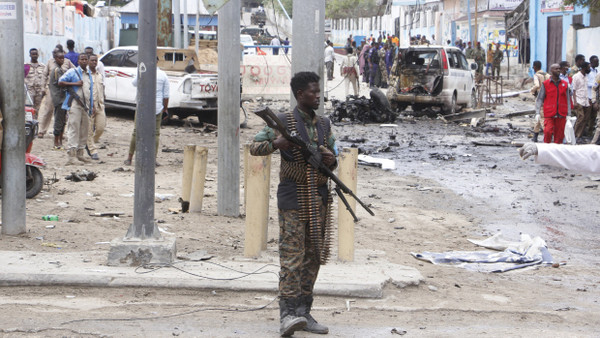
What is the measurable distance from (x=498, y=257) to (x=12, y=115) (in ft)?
15.2

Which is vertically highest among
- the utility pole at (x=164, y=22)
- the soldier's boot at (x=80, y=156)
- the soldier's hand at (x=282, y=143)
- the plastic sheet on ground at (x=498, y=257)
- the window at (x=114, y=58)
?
the utility pole at (x=164, y=22)

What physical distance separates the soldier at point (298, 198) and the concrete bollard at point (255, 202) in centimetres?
182

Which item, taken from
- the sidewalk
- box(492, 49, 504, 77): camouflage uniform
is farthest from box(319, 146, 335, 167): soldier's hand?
box(492, 49, 504, 77): camouflage uniform

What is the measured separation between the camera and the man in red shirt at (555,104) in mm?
14023

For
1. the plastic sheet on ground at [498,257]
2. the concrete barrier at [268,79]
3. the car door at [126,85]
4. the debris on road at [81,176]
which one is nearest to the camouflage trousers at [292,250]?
the plastic sheet on ground at [498,257]

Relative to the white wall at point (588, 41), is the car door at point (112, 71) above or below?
below

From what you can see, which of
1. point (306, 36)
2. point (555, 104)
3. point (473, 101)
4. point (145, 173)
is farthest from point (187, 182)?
point (473, 101)

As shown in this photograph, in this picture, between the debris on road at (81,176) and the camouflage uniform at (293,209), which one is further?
the debris on road at (81,176)

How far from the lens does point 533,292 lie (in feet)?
20.6

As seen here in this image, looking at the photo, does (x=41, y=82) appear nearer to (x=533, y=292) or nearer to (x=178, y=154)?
(x=178, y=154)

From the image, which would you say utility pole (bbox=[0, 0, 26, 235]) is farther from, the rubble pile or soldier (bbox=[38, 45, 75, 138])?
the rubble pile

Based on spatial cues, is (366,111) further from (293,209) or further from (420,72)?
(293,209)

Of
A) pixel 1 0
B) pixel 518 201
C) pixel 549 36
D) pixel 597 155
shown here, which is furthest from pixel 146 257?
pixel 549 36

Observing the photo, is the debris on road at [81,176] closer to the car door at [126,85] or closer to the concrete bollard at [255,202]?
the concrete bollard at [255,202]
